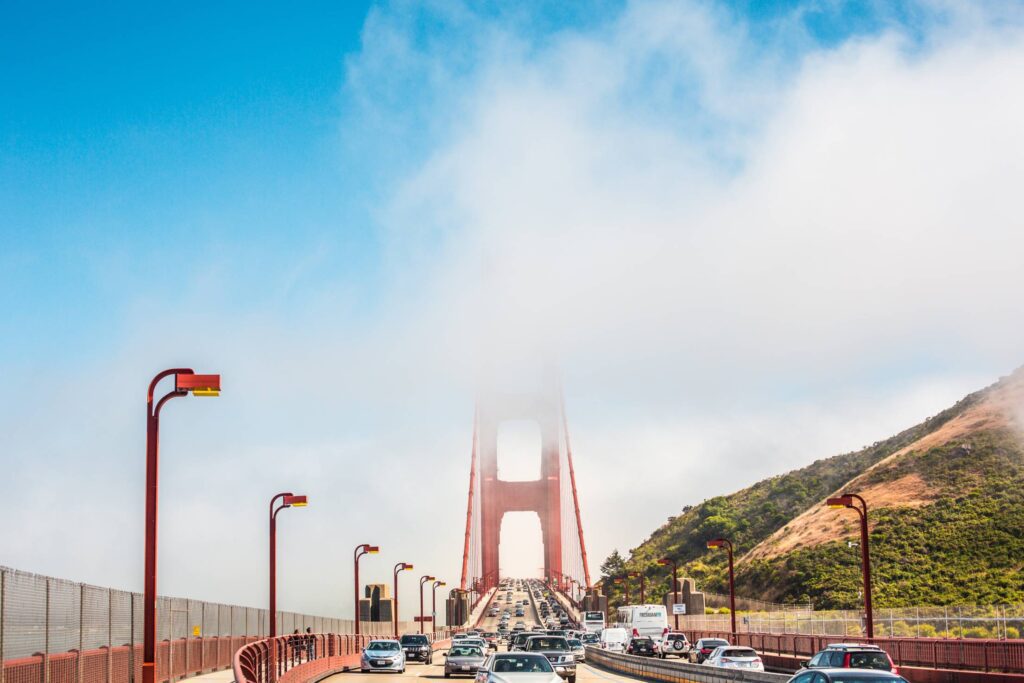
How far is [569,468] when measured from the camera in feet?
514

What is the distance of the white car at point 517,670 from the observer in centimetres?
2198

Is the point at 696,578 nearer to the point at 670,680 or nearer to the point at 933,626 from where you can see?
the point at 933,626

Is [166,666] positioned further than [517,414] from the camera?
No

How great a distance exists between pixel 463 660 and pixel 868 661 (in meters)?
18.6

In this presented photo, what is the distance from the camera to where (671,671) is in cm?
3450

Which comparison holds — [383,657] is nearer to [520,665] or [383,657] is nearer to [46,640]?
[520,665]

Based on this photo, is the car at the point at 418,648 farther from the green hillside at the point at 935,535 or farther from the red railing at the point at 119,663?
the green hillside at the point at 935,535

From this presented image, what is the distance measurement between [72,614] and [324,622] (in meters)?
47.2

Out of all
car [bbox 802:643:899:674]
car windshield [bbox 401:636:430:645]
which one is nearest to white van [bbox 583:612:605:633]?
car windshield [bbox 401:636:430:645]

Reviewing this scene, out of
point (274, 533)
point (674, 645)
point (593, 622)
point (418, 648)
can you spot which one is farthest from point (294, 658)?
point (593, 622)

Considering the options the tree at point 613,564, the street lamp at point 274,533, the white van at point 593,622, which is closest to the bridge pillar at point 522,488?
the tree at point 613,564

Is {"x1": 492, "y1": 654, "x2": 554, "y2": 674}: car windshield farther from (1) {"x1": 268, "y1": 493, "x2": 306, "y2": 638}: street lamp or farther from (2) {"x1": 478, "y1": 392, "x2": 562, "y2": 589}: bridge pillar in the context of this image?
(2) {"x1": 478, "y1": 392, "x2": 562, "y2": 589}: bridge pillar

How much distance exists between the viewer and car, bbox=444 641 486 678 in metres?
39.8

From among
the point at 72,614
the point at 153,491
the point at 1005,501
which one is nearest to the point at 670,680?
the point at 72,614
